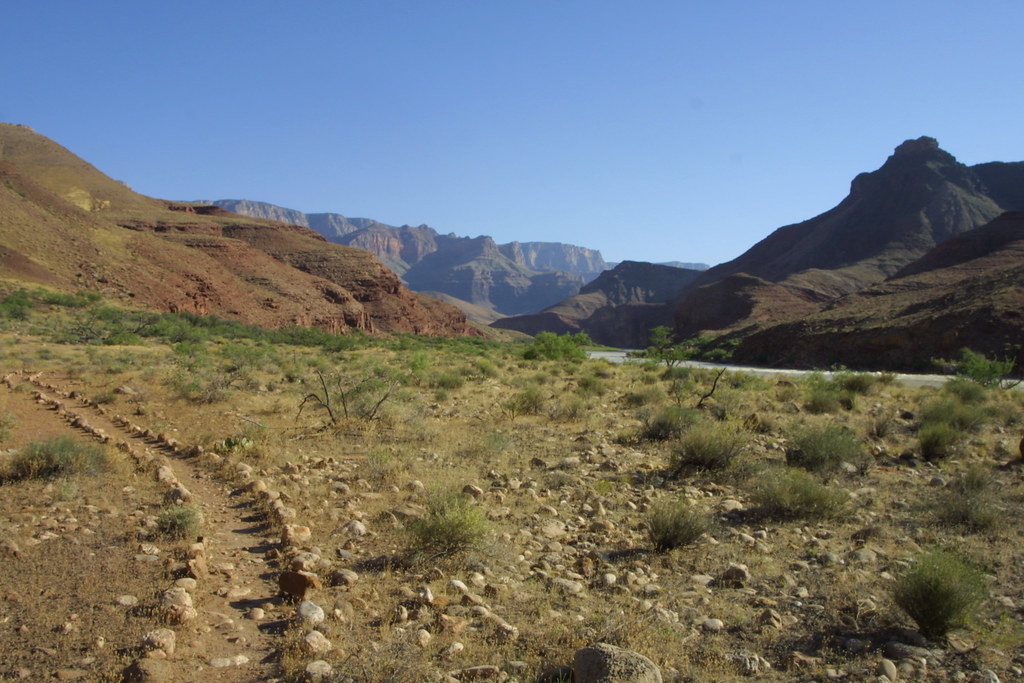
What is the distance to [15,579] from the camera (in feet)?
13.9

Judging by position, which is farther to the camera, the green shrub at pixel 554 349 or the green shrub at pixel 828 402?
the green shrub at pixel 554 349

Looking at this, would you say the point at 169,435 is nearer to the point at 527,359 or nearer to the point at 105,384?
the point at 105,384

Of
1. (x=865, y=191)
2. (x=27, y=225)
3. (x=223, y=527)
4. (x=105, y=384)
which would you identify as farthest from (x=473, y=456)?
(x=865, y=191)

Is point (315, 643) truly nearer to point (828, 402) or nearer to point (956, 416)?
point (956, 416)

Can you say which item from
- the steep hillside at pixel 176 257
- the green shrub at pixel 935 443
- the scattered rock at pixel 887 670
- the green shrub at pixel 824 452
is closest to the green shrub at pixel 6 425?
the scattered rock at pixel 887 670

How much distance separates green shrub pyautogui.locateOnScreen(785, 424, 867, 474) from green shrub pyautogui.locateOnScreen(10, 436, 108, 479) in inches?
334

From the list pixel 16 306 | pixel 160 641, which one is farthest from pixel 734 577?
pixel 16 306

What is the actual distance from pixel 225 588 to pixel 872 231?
117 m

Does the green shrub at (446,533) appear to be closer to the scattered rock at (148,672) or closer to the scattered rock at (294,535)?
the scattered rock at (294,535)

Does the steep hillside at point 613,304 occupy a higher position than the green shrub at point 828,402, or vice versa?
the steep hillside at point 613,304

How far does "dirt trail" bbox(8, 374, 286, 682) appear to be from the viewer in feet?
11.3

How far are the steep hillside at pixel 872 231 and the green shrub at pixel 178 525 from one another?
7689cm

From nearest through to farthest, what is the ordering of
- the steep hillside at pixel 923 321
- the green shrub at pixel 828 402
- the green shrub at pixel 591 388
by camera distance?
the green shrub at pixel 828 402, the green shrub at pixel 591 388, the steep hillside at pixel 923 321

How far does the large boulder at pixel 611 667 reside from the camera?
122 inches
